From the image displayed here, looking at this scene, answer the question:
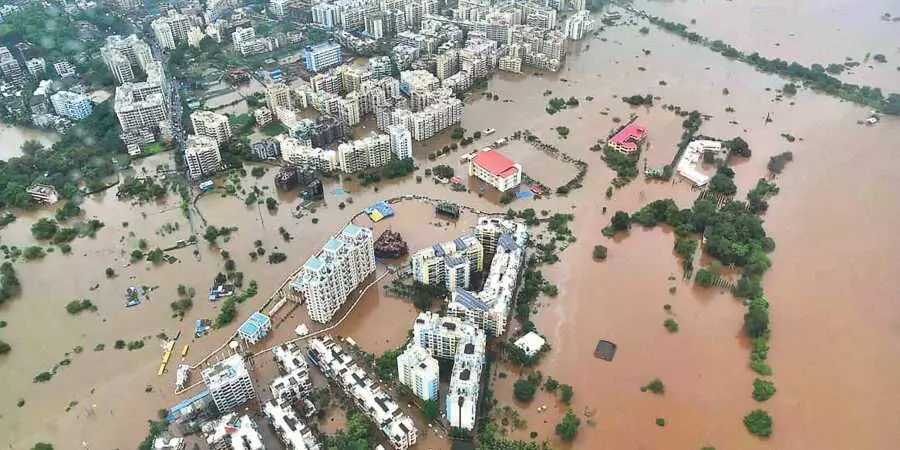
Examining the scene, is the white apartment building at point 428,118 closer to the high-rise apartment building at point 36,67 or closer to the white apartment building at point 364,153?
the white apartment building at point 364,153

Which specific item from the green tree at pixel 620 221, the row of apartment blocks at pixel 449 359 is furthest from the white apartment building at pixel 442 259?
the green tree at pixel 620 221

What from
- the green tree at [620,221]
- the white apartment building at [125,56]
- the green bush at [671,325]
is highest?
the white apartment building at [125,56]

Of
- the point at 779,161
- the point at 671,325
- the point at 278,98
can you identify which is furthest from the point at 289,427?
the point at 779,161

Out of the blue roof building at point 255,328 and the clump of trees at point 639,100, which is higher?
the clump of trees at point 639,100

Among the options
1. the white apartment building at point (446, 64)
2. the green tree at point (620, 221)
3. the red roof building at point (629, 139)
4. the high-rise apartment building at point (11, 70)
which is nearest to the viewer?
the green tree at point (620, 221)

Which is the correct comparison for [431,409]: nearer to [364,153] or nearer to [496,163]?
[496,163]

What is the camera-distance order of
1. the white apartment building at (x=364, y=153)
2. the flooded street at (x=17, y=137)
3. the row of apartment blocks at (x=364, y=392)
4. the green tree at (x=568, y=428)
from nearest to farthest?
the row of apartment blocks at (x=364, y=392), the green tree at (x=568, y=428), the white apartment building at (x=364, y=153), the flooded street at (x=17, y=137)
